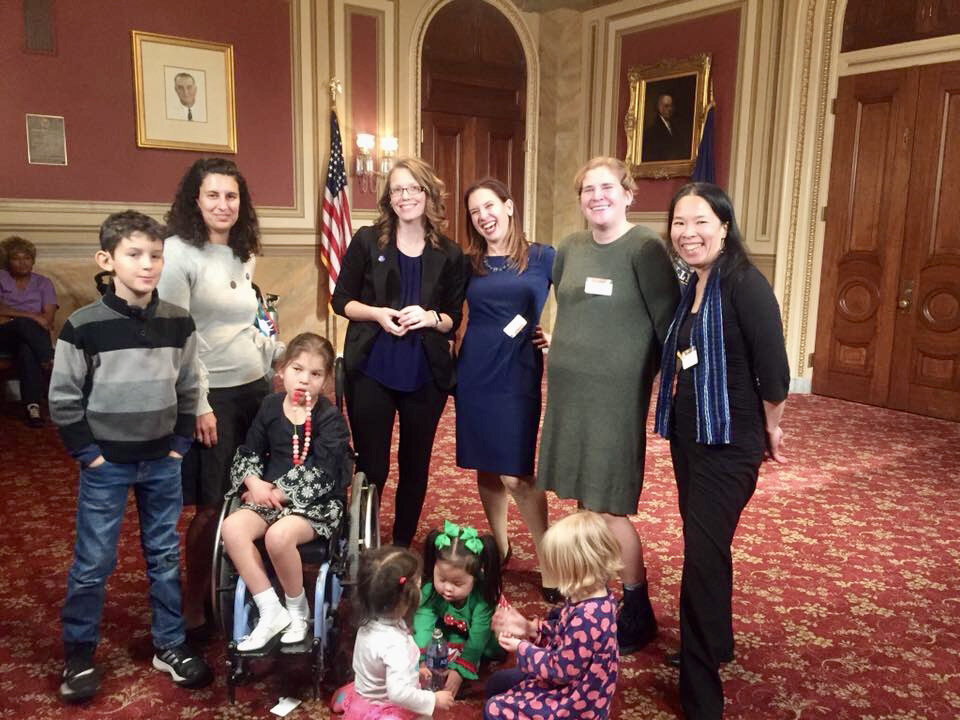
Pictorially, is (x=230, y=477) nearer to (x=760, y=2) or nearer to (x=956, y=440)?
(x=956, y=440)

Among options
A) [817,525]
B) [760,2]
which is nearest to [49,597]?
[817,525]

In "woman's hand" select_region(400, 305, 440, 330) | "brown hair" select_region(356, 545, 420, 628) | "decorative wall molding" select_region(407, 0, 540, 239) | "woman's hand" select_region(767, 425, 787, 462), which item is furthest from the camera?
"decorative wall molding" select_region(407, 0, 540, 239)

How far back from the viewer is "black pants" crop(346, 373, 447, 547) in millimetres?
2703

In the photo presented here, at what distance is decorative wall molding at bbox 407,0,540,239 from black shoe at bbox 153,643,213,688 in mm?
5509

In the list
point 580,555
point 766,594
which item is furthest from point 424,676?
point 766,594

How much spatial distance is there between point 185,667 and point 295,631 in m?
0.39

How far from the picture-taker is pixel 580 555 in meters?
1.86

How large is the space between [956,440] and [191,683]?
4886 mm

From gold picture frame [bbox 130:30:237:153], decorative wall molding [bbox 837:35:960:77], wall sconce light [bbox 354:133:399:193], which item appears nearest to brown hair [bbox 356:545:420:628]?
gold picture frame [bbox 130:30:237:153]

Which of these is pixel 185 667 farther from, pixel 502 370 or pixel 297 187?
pixel 297 187

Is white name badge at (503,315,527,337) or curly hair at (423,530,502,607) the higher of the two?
white name badge at (503,315,527,337)

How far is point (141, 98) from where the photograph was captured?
5.91 meters

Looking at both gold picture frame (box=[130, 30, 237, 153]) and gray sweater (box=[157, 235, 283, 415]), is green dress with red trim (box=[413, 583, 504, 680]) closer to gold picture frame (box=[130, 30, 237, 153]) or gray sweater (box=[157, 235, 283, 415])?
gray sweater (box=[157, 235, 283, 415])

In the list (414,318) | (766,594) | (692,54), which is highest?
(692,54)
